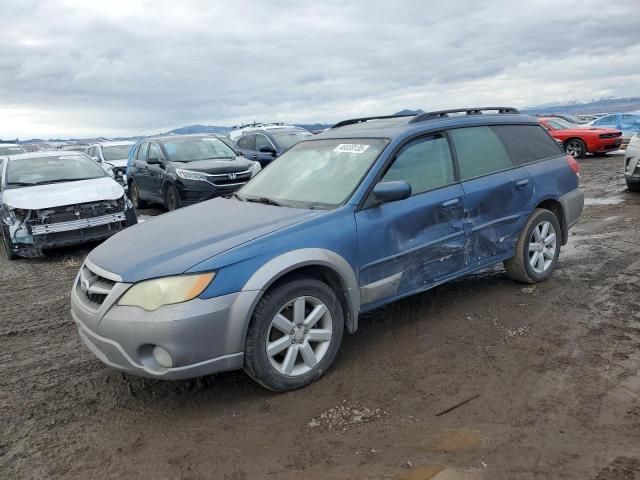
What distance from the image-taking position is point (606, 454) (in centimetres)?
259

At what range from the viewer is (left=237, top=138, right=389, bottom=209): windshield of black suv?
397cm

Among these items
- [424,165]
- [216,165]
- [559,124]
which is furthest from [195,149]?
[559,124]

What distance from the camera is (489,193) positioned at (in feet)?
15.0

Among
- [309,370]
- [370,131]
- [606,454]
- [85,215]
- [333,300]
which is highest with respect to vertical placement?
[370,131]

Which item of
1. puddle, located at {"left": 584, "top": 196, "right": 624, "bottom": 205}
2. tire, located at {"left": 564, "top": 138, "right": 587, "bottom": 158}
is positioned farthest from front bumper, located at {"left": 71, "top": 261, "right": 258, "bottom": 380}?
tire, located at {"left": 564, "top": 138, "right": 587, "bottom": 158}

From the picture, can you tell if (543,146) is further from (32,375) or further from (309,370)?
(32,375)

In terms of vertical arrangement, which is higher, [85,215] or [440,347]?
[85,215]

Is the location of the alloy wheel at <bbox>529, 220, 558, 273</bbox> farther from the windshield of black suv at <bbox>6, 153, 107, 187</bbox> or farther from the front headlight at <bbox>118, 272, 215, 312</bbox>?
the windshield of black suv at <bbox>6, 153, 107, 187</bbox>

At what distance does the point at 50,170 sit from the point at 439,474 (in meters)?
8.19

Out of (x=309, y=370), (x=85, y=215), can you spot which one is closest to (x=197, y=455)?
(x=309, y=370)

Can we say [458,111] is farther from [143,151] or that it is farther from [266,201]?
[143,151]

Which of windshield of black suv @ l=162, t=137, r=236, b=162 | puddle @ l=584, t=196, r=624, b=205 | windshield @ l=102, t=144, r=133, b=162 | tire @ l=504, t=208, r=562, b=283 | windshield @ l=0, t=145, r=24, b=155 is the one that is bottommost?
puddle @ l=584, t=196, r=624, b=205

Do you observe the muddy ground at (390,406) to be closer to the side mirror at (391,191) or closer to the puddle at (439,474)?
the puddle at (439,474)

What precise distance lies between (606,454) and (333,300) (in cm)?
175
